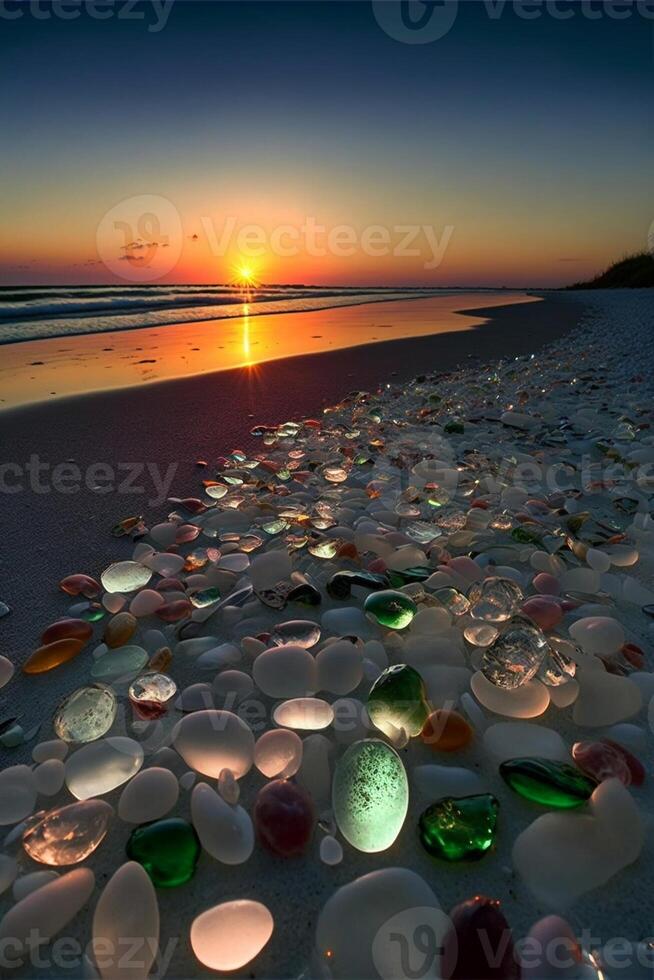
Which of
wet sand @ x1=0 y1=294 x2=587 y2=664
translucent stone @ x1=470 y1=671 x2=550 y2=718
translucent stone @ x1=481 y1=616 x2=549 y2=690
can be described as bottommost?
wet sand @ x1=0 y1=294 x2=587 y2=664

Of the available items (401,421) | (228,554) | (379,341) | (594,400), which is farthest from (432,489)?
(379,341)

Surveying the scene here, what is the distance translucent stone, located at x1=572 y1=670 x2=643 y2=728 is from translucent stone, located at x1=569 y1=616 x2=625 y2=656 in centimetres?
13

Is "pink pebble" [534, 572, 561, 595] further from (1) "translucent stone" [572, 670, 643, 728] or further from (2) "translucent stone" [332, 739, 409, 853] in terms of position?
(2) "translucent stone" [332, 739, 409, 853]

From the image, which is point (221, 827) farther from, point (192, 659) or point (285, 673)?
point (192, 659)

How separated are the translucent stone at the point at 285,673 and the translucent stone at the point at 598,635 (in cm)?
62

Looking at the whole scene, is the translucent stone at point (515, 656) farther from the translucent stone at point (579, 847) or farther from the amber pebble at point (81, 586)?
Answer: the amber pebble at point (81, 586)

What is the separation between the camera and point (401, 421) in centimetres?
331

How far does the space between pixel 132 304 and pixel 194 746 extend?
13.3 metres

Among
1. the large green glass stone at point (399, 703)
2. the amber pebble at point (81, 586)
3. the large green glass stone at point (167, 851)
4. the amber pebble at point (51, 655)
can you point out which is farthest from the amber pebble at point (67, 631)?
the large green glass stone at point (399, 703)

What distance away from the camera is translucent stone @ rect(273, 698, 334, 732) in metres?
1.01

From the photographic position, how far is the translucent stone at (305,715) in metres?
1.01

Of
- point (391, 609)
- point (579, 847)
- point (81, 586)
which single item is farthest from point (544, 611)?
point (81, 586)

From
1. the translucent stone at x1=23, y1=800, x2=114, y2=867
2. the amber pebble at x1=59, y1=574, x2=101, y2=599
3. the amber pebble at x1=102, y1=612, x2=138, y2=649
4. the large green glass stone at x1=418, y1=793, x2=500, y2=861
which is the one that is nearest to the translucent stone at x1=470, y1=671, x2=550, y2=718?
the large green glass stone at x1=418, y1=793, x2=500, y2=861

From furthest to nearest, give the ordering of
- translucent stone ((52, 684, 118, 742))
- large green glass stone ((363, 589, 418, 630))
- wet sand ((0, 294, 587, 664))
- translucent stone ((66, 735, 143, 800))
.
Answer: wet sand ((0, 294, 587, 664)), large green glass stone ((363, 589, 418, 630)), translucent stone ((52, 684, 118, 742)), translucent stone ((66, 735, 143, 800))
